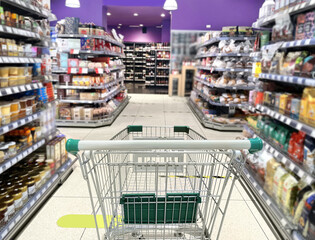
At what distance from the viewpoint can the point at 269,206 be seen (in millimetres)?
2643

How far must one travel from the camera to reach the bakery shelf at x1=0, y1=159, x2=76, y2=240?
2195 millimetres

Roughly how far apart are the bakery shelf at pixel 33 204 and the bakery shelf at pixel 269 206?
2.23 metres

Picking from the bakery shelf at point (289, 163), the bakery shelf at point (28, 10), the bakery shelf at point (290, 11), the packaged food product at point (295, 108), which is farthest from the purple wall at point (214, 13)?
the packaged food product at point (295, 108)

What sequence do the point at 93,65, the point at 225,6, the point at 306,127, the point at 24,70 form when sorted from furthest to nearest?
the point at 225,6 → the point at 93,65 → the point at 24,70 → the point at 306,127

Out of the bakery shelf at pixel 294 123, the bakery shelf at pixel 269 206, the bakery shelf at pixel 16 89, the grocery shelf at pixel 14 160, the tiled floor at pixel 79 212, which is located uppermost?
the bakery shelf at pixel 16 89

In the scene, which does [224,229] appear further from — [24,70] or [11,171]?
[24,70]

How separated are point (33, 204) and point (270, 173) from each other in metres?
2.38

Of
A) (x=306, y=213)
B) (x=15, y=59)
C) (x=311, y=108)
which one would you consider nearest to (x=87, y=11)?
(x=15, y=59)

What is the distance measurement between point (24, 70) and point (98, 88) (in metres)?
3.44

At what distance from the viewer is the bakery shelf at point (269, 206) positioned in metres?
2.30

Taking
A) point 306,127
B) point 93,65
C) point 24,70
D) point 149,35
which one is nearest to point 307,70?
point 306,127

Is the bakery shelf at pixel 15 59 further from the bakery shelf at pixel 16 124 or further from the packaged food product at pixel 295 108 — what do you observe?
the packaged food product at pixel 295 108

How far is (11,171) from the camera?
9.53 feet

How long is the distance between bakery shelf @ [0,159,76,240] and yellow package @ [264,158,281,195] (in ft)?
7.60
